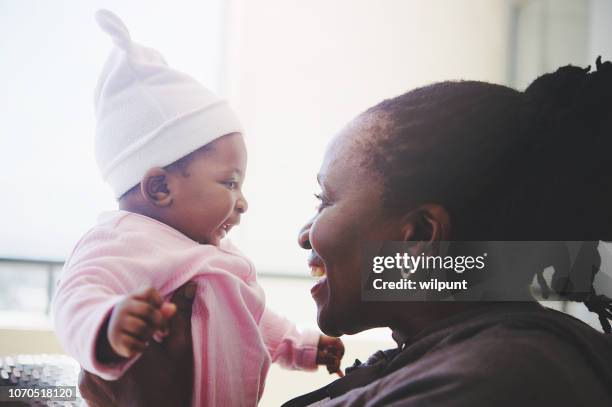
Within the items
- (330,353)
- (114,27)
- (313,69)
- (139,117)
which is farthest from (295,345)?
(313,69)

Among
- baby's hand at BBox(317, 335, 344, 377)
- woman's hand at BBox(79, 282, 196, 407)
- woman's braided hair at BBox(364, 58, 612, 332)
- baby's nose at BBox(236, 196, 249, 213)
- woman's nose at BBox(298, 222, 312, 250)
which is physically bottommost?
baby's hand at BBox(317, 335, 344, 377)

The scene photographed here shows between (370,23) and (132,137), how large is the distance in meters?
0.74

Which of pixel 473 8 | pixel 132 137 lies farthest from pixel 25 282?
pixel 473 8

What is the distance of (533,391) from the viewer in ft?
1.30

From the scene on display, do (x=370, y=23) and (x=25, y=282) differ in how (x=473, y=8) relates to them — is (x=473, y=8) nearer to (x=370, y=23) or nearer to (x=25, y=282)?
(x=370, y=23)

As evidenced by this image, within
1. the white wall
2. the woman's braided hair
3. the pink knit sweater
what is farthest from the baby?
the white wall

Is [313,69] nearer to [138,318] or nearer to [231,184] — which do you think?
[231,184]

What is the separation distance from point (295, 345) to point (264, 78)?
1.94ft

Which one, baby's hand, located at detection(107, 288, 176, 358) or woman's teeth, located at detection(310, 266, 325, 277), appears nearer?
baby's hand, located at detection(107, 288, 176, 358)

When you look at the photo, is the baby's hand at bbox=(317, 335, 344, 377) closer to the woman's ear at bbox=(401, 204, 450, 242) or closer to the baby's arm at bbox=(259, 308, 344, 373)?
the baby's arm at bbox=(259, 308, 344, 373)

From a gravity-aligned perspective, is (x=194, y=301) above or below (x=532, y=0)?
below

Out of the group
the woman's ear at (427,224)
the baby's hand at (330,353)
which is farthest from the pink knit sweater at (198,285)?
the woman's ear at (427,224)

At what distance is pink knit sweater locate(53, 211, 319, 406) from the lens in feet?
1.73

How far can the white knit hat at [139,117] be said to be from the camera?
63 cm
